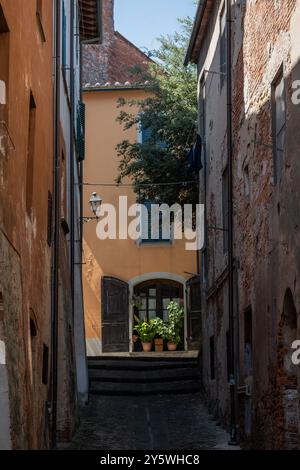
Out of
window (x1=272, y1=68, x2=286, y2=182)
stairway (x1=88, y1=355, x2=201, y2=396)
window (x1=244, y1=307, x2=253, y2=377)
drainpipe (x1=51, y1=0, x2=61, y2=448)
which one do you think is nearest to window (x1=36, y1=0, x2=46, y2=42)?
drainpipe (x1=51, y1=0, x2=61, y2=448)

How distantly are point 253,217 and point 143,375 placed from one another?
27.6 ft

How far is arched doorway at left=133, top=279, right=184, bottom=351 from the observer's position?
2727cm

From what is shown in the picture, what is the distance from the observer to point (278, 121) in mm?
11938

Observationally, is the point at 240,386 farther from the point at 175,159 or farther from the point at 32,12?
the point at 175,159

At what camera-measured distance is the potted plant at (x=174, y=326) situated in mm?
26078

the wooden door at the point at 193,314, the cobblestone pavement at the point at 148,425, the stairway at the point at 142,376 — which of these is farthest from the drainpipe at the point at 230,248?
the wooden door at the point at 193,314

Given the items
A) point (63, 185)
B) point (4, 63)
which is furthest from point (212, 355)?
point (4, 63)

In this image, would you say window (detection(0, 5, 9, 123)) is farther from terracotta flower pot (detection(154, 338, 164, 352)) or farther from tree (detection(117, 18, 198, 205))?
terracotta flower pot (detection(154, 338, 164, 352))

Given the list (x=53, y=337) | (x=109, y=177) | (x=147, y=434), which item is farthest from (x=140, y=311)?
(x=53, y=337)

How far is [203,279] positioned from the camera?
2028cm

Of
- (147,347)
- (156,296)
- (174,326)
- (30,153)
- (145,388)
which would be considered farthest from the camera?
(156,296)

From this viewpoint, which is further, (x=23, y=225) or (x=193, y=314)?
(x=193, y=314)

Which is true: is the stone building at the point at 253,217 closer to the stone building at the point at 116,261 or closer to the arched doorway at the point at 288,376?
the arched doorway at the point at 288,376

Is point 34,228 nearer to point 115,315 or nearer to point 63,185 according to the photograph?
point 63,185
